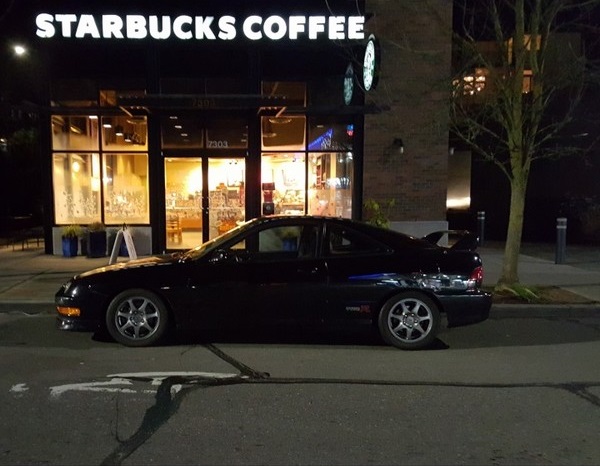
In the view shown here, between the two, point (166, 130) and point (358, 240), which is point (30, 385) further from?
point (166, 130)

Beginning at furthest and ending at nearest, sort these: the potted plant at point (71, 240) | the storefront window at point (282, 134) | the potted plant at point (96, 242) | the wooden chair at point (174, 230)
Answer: the wooden chair at point (174, 230), the storefront window at point (282, 134), the potted plant at point (71, 240), the potted plant at point (96, 242)

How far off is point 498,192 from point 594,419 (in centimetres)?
1578

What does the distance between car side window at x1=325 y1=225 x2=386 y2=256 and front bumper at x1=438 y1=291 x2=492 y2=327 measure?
92 centimetres

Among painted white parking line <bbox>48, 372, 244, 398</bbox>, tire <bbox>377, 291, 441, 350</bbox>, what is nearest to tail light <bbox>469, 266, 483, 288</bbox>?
tire <bbox>377, 291, 441, 350</bbox>

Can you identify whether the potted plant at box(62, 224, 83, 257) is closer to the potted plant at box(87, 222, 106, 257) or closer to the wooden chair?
the potted plant at box(87, 222, 106, 257)

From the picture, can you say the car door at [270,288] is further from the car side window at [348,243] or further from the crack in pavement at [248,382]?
the crack in pavement at [248,382]

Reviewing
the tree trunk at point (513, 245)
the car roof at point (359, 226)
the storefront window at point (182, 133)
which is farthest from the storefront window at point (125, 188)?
the tree trunk at point (513, 245)

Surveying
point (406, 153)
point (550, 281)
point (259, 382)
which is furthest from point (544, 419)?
point (406, 153)

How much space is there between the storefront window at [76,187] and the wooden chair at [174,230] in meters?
1.69

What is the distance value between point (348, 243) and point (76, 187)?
31.5 ft

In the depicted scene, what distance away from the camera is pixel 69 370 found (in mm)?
5699

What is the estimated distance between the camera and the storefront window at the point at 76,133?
1407 cm

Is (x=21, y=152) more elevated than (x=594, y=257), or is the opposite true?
(x=21, y=152)

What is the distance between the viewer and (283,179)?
14430mm
